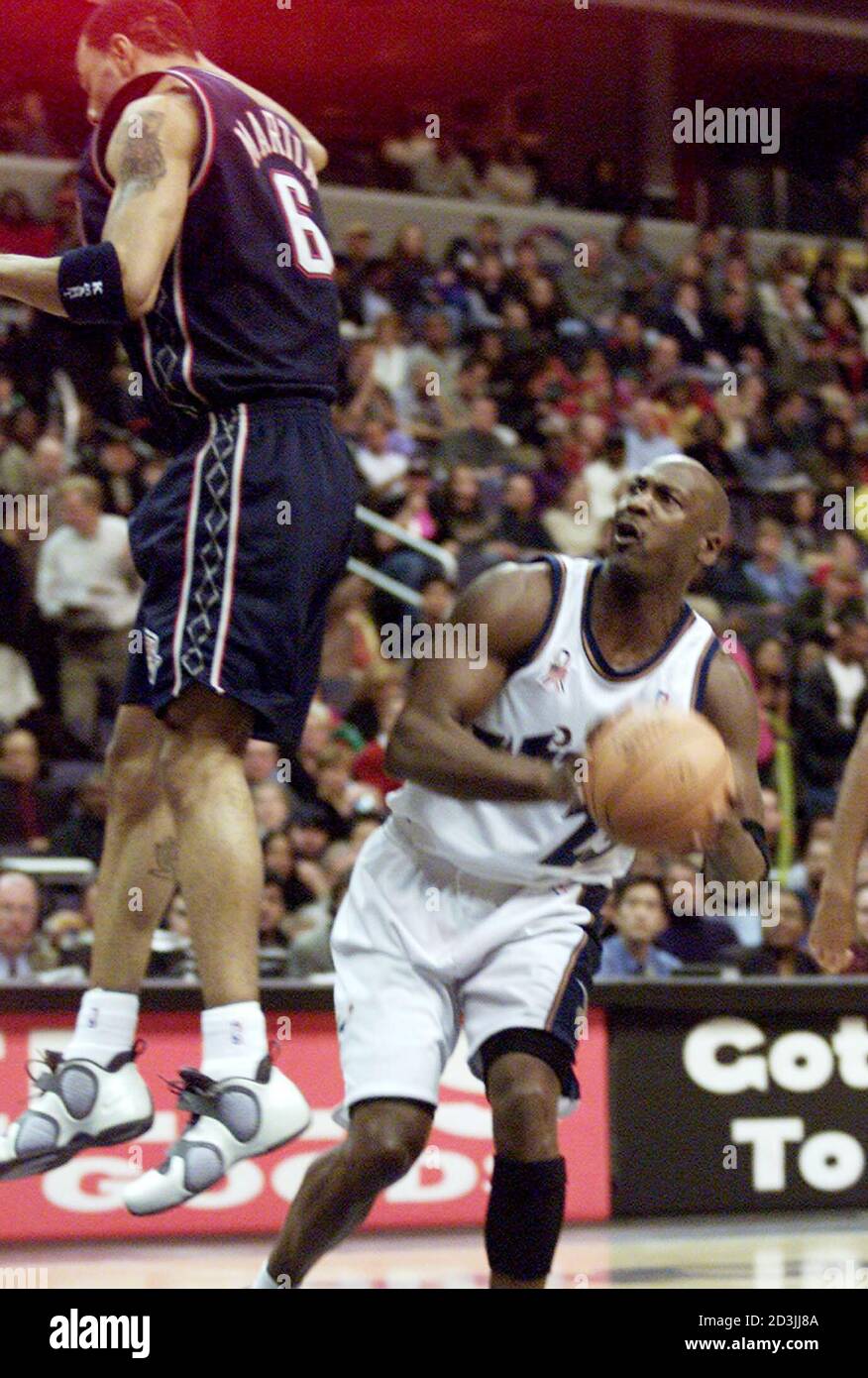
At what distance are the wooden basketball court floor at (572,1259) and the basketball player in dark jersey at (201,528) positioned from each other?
253 cm

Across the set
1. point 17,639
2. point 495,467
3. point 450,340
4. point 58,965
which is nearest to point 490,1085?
point 58,965

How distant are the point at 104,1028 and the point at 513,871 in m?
1.12

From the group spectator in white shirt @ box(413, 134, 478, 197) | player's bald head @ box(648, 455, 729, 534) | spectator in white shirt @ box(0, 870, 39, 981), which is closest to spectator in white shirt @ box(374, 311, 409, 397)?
spectator in white shirt @ box(413, 134, 478, 197)

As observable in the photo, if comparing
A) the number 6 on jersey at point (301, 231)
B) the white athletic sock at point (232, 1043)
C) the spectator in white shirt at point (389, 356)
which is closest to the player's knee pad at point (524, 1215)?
the white athletic sock at point (232, 1043)

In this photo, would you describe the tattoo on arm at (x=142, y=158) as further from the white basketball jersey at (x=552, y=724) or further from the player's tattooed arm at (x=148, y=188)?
the white basketball jersey at (x=552, y=724)

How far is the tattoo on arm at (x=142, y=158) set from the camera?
4.13 m

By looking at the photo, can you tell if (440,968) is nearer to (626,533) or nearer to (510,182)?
(626,533)

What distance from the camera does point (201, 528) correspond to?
4.25m

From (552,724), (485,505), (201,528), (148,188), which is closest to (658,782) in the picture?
(552,724)

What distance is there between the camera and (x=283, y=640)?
4254 mm

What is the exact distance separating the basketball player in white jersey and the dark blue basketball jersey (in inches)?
37.4

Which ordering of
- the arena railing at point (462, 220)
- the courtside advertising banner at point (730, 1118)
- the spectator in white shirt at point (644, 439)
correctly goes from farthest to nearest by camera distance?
the arena railing at point (462, 220)
the spectator in white shirt at point (644, 439)
the courtside advertising banner at point (730, 1118)

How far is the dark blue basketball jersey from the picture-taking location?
4.25 m

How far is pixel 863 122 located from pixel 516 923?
1617 centimetres
